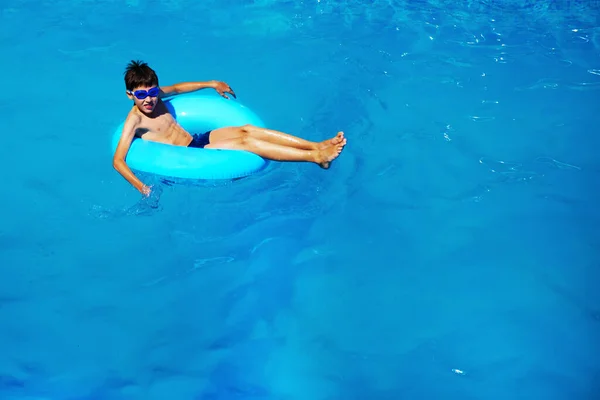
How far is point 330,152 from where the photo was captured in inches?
195

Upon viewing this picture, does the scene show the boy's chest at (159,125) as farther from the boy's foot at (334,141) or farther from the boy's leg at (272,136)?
the boy's foot at (334,141)

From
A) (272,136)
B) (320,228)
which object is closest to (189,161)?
(272,136)

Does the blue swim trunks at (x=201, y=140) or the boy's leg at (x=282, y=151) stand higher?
the boy's leg at (x=282, y=151)

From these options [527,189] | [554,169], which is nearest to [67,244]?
[527,189]

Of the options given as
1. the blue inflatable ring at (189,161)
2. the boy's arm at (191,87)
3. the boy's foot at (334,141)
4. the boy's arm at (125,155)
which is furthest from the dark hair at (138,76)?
the boy's foot at (334,141)

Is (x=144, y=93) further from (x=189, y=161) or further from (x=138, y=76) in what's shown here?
(x=189, y=161)

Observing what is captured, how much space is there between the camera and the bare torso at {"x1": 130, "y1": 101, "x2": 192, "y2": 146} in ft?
17.0

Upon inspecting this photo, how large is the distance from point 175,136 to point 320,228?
1.51m

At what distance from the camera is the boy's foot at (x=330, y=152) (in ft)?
16.2

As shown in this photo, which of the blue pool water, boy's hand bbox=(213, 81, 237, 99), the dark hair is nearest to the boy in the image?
the dark hair

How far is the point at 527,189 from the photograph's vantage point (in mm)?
5633

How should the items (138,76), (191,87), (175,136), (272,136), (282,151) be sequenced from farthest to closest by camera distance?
(191,87), (175,136), (272,136), (282,151), (138,76)

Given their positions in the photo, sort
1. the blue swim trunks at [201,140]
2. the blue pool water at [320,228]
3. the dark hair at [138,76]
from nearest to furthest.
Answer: the blue pool water at [320,228] → the dark hair at [138,76] → the blue swim trunks at [201,140]

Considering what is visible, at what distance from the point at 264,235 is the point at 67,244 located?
1.66 meters
